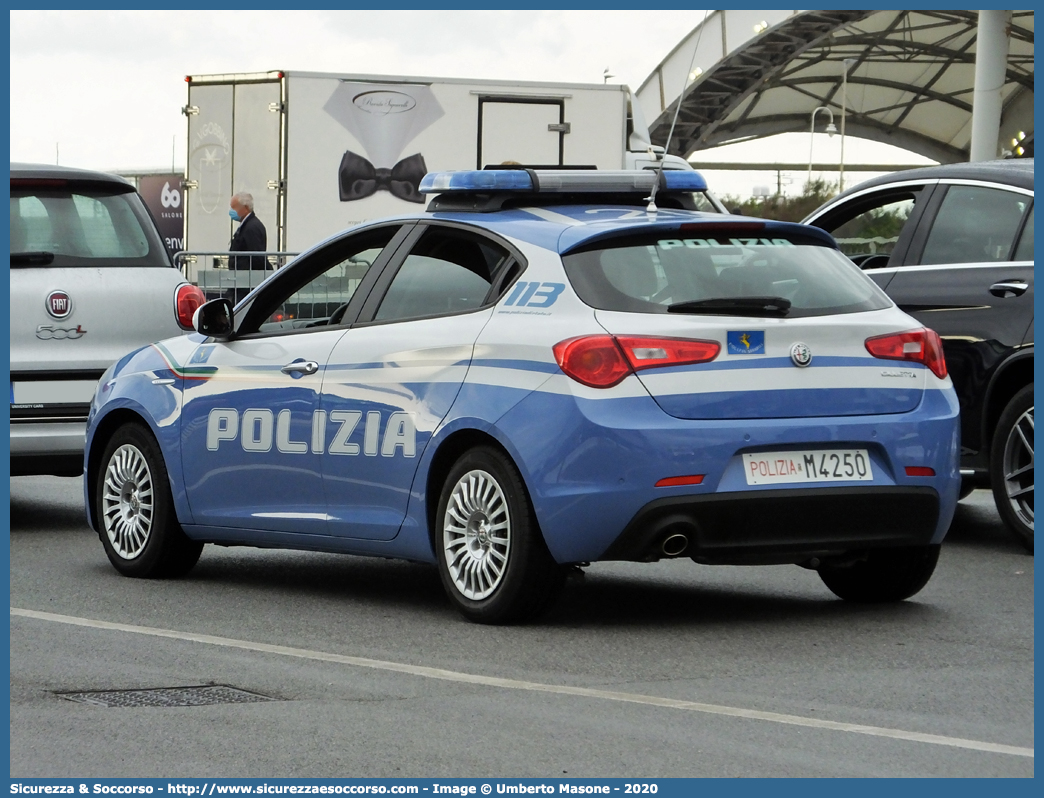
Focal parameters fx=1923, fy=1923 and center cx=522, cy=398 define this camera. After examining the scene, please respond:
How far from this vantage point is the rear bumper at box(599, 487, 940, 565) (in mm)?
6707

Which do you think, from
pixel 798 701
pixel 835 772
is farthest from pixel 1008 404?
pixel 835 772

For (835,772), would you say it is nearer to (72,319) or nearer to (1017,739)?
(1017,739)

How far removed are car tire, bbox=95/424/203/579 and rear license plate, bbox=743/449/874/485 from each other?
3.09 m

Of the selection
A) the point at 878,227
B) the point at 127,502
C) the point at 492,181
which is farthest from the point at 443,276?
the point at 878,227

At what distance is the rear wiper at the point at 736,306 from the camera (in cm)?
688

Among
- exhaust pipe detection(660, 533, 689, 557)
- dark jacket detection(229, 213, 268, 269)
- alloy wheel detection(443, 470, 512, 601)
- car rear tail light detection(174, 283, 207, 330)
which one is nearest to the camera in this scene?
exhaust pipe detection(660, 533, 689, 557)

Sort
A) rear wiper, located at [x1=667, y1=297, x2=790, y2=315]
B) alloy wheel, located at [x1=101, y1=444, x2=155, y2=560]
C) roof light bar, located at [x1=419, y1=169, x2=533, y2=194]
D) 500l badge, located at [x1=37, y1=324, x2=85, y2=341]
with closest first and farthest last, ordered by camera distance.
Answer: rear wiper, located at [x1=667, y1=297, x2=790, y2=315] → roof light bar, located at [x1=419, y1=169, x2=533, y2=194] → alloy wheel, located at [x1=101, y1=444, x2=155, y2=560] → 500l badge, located at [x1=37, y1=324, x2=85, y2=341]

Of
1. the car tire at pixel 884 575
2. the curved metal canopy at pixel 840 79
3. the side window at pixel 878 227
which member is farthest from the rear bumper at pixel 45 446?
the curved metal canopy at pixel 840 79

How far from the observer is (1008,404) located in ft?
30.6

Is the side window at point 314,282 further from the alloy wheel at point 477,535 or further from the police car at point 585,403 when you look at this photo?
the alloy wheel at point 477,535

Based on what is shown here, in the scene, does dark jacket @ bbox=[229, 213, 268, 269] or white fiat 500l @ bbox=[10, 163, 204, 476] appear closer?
white fiat 500l @ bbox=[10, 163, 204, 476]

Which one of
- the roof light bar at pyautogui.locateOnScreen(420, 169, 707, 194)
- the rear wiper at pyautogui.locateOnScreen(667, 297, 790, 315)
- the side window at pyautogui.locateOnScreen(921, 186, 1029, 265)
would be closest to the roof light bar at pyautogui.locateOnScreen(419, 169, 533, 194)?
the roof light bar at pyautogui.locateOnScreen(420, 169, 707, 194)

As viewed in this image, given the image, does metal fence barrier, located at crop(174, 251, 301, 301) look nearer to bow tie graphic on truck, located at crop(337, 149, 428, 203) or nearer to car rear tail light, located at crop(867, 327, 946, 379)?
bow tie graphic on truck, located at crop(337, 149, 428, 203)

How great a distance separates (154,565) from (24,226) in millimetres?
3036
